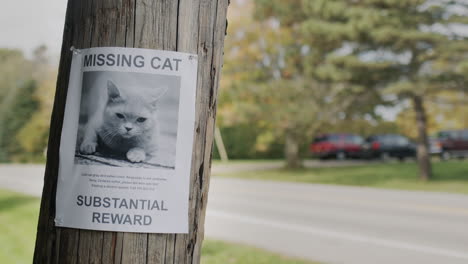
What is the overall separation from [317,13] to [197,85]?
62.9 ft

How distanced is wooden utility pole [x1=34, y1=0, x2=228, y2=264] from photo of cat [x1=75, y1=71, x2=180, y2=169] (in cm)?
9

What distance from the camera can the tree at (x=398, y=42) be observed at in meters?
17.9

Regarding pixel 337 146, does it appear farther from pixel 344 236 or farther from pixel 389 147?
pixel 344 236

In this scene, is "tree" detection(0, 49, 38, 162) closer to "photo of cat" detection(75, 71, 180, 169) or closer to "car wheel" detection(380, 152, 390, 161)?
"car wheel" detection(380, 152, 390, 161)

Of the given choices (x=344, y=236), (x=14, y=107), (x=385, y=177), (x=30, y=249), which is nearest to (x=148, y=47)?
(x=30, y=249)

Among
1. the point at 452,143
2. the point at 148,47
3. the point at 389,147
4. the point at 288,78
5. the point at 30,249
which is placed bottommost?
the point at 30,249

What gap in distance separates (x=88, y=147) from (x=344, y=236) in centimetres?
745

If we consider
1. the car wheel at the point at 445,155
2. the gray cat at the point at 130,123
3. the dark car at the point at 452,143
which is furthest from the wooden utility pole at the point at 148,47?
the car wheel at the point at 445,155

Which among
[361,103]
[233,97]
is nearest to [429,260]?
[361,103]

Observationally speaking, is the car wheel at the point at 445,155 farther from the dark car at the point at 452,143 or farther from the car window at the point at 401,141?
the car window at the point at 401,141

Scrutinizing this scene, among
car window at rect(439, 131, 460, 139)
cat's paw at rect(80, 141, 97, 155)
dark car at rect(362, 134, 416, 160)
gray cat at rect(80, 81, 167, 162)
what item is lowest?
cat's paw at rect(80, 141, 97, 155)

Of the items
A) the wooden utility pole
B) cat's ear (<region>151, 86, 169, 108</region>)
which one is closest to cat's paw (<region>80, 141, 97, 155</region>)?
the wooden utility pole

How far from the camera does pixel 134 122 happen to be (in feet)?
5.56

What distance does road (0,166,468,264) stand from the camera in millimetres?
7465
